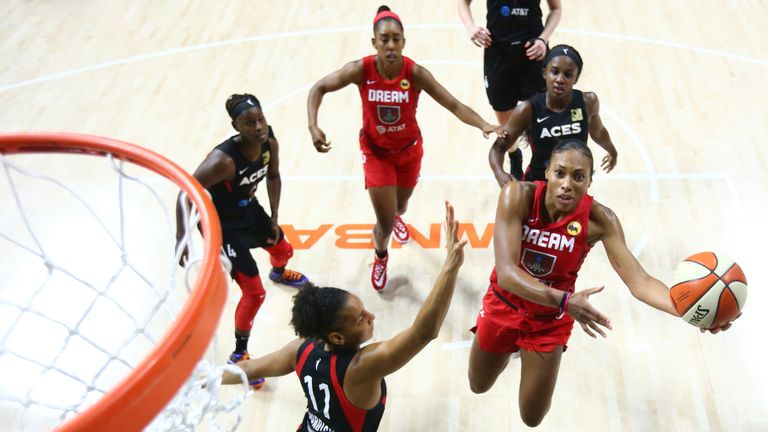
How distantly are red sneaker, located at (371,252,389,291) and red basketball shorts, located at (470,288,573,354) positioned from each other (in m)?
1.27


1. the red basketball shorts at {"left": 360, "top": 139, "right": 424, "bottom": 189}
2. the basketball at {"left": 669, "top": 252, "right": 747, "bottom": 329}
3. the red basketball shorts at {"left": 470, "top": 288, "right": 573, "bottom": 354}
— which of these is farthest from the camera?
the red basketball shorts at {"left": 360, "top": 139, "right": 424, "bottom": 189}

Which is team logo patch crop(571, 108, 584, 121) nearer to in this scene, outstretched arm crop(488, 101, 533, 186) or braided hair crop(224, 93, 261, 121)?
outstretched arm crop(488, 101, 533, 186)

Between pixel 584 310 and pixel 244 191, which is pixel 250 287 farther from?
pixel 584 310

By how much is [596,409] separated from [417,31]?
481cm

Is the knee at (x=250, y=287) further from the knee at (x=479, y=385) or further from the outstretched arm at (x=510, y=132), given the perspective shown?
the outstretched arm at (x=510, y=132)

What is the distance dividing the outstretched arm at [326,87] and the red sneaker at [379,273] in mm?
836

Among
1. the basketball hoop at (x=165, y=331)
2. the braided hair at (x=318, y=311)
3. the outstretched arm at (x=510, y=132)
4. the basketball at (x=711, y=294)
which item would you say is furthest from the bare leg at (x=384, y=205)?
the basketball hoop at (x=165, y=331)

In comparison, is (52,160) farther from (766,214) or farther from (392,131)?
(766,214)

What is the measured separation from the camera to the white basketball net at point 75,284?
409cm

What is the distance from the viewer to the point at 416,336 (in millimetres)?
2547

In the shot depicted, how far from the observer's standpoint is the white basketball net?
409 cm

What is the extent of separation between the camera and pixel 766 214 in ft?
16.8

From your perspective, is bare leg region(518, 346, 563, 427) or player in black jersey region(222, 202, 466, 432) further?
bare leg region(518, 346, 563, 427)

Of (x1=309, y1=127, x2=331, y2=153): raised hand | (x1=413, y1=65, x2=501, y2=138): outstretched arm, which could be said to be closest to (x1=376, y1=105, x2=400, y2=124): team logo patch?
(x1=413, y1=65, x2=501, y2=138): outstretched arm
